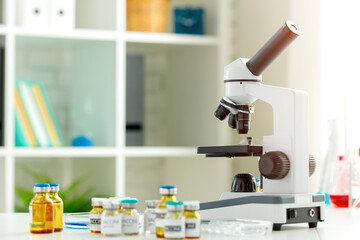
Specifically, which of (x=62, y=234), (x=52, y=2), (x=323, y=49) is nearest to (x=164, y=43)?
(x=52, y=2)

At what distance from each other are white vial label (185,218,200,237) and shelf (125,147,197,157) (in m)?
1.73

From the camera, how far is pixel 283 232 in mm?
1412

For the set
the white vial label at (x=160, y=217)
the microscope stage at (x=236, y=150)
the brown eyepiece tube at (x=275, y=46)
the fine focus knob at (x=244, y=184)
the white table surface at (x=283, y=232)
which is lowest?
the white table surface at (x=283, y=232)

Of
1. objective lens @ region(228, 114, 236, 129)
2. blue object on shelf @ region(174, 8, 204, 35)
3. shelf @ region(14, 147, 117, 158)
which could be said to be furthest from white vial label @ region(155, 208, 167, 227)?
blue object on shelf @ region(174, 8, 204, 35)

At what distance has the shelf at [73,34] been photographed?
2.85 metres

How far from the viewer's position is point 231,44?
125 inches

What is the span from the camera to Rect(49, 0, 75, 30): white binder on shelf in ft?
9.57

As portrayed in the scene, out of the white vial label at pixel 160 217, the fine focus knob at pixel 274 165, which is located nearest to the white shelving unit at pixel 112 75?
the fine focus knob at pixel 274 165

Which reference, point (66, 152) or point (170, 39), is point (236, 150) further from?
point (170, 39)

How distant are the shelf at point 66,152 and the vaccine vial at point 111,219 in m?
1.60

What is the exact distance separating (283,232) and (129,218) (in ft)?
1.13

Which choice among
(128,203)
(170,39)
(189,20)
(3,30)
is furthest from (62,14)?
(128,203)

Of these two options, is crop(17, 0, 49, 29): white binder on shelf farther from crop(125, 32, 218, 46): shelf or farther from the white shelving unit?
crop(125, 32, 218, 46): shelf

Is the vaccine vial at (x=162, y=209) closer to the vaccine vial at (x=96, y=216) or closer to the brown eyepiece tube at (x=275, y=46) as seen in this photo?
the vaccine vial at (x=96, y=216)
